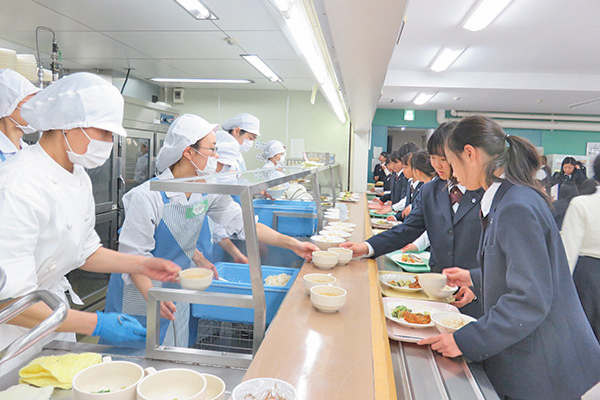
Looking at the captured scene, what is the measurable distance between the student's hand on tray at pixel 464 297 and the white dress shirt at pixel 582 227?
0.99 metres

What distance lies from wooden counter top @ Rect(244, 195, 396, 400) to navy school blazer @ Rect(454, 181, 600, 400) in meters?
0.37

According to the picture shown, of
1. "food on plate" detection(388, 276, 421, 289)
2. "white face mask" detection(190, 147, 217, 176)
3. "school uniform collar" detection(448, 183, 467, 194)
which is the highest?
"white face mask" detection(190, 147, 217, 176)

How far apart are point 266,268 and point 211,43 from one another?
3.55m

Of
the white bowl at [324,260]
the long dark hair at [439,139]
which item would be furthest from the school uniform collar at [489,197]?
the long dark hair at [439,139]

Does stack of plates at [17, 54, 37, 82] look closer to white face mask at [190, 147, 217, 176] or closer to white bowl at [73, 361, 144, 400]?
white face mask at [190, 147, 217, 176]

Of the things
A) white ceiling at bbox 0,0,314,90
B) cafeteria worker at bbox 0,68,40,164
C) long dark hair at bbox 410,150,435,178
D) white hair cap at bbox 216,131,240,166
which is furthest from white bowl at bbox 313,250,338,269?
cafeteria worker at bbox 0,68,40,164

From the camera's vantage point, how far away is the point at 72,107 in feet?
4.63

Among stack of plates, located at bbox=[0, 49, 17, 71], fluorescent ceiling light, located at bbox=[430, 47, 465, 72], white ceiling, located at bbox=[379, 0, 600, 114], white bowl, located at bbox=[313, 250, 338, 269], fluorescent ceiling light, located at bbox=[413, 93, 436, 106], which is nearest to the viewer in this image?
white bowl, located at bbox=[313, 250, 338, 269]

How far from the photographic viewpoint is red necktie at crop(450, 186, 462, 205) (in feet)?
8.18

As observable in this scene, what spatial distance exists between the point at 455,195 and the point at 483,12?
245 cm

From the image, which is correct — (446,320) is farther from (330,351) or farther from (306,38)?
(306,38)

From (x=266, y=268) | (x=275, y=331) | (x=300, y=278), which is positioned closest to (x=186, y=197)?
(x=266, y=268)

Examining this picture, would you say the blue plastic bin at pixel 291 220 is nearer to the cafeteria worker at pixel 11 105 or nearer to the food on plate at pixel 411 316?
the food on plate at pixel 411 316

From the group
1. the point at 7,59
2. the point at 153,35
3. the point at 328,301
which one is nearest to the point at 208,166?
the point at 328,301
